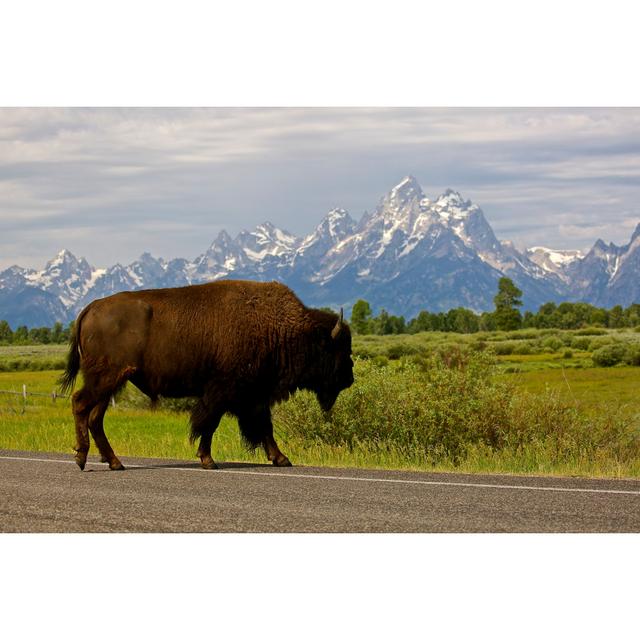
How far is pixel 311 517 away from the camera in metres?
8.72

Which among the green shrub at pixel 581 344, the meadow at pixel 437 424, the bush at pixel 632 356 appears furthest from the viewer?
the green shrub at pixel 581 344

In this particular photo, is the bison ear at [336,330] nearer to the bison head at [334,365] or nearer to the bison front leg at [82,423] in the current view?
the bison head at [334,365]

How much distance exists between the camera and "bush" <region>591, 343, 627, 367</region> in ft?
225

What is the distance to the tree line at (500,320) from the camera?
16812 cm

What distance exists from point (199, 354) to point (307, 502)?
12.9 ft

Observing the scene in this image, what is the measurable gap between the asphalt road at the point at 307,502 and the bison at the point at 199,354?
814 mm

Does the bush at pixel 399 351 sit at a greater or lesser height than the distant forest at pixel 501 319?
greater

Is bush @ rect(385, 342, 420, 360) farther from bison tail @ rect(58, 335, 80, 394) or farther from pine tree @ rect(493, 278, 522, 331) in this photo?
pine tree @ rect(493, 278, 522, 331)

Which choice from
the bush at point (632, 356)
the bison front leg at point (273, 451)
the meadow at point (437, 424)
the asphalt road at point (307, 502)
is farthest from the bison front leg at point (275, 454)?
the bush at point (632, 356)

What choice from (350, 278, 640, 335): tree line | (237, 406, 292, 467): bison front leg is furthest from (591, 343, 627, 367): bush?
(350, 278, 640, 335): tree line

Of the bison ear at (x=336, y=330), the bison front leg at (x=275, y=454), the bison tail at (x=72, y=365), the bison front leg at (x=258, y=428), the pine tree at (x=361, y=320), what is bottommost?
the pine tree at (x=361, y=320)

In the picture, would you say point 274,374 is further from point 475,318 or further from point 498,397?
point 475,318

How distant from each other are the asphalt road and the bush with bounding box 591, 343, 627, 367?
59094mm

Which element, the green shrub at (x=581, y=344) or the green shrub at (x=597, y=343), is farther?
the green shrub at (x=581, y=344)
